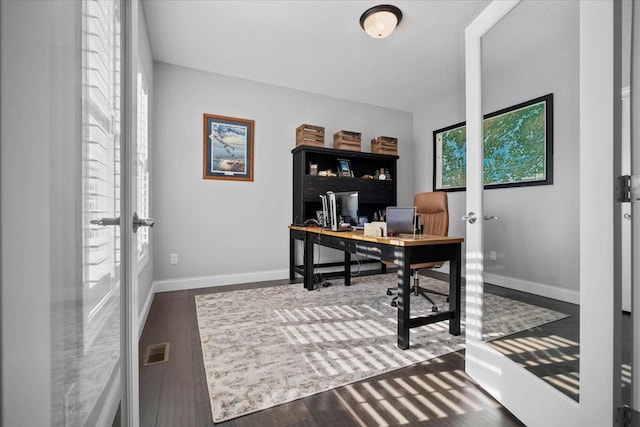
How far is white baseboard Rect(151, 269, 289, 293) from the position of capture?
3570 millimetres


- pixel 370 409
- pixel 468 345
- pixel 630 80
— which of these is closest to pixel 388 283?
pixel 468 345

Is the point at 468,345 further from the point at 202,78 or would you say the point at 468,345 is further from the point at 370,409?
the point at 202,78

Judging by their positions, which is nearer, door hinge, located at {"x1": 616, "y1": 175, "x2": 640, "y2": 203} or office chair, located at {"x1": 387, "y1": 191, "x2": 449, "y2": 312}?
door hinge, located at {"x1": 616, "y1": 175, "x2": 640, "y2": 203}

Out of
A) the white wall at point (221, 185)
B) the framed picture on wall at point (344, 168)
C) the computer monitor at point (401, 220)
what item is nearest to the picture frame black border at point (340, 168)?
the framed picture on wall at point (344, 168)

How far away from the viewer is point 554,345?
130 centimetres

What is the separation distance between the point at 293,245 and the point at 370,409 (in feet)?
9.45

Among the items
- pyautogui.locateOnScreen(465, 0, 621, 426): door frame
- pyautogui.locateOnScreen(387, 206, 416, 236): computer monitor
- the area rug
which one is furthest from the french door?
pyautogui.locateOnScreen(387, 206, 416, 236): computer monitor

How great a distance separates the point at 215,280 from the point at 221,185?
1.27m

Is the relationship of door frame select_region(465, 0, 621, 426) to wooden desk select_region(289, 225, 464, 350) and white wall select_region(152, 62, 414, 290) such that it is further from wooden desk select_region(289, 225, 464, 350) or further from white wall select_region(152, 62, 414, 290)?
white wall select_region(152, 62, 414, 290)

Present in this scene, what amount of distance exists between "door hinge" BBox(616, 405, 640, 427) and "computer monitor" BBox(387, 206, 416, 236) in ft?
5.30

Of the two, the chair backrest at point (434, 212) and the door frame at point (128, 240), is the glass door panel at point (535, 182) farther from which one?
the door frame at point (128, 240)

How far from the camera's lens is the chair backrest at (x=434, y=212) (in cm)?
315

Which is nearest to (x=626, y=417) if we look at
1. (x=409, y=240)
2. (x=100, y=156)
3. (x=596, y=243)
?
(x=596, y=243)

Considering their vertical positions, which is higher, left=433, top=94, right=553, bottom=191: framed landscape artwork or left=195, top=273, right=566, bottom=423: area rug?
left=433, top=94, right=553, bottom=191: framed landscape artwork
